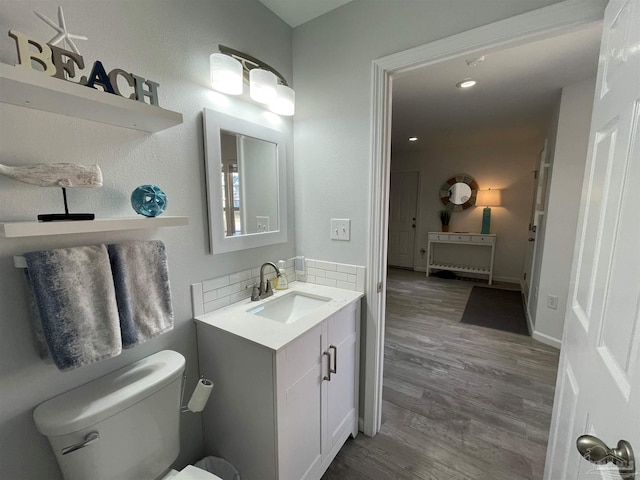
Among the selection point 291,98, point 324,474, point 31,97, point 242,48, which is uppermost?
point 242,48

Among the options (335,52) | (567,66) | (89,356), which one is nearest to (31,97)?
(89,356)

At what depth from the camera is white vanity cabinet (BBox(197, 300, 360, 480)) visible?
1.04 m

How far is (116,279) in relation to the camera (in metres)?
0.89

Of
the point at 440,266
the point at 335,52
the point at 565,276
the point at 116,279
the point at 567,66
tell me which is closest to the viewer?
the point at 116,279

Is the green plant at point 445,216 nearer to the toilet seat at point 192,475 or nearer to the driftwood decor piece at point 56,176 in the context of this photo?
the toilet seat at point 192,475

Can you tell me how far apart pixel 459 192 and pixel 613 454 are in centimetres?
498

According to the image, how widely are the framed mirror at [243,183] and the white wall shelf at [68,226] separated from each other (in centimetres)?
38

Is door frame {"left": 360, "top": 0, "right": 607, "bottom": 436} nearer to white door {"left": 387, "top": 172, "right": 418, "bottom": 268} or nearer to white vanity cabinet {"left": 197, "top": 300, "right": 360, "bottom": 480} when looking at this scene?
white vanity cabinet {"left": 197, "top": 300, "right": 360, "bottom": 480}

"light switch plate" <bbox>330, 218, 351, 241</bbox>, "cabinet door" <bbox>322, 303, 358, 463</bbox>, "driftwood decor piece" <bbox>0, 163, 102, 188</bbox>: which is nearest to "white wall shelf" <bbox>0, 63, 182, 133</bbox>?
"driftwood decor piece" <bbox>0, 163, 102, 188</bbox>

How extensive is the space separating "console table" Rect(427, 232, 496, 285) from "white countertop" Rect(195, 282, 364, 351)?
396 cm

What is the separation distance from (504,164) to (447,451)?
454 cm

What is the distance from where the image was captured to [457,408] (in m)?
1.84

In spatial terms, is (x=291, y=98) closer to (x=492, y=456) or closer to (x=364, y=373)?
(x=364, y=373)

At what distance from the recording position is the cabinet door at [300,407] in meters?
1.04
